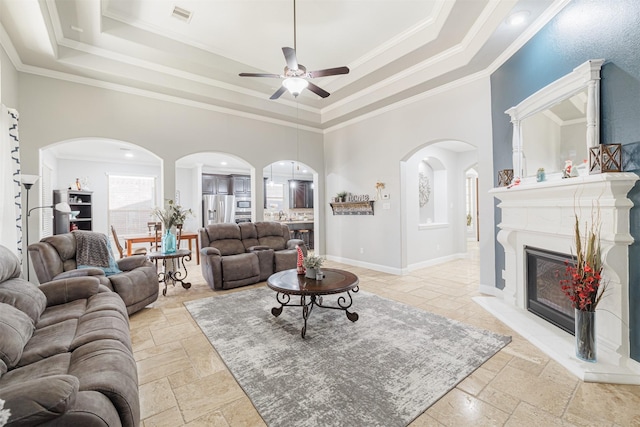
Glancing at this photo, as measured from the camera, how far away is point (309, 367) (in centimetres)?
225

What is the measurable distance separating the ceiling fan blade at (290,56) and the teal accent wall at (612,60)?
8.45 feet

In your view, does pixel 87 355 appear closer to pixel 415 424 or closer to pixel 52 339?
pixel 52 339

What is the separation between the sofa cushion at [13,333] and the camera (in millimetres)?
1414

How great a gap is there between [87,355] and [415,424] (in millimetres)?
1881

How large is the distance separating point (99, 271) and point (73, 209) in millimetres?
5415

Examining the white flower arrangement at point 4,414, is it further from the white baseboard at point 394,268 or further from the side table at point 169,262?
the white baseboard at point 394,268

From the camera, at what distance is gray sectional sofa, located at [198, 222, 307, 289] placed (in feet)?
14.5

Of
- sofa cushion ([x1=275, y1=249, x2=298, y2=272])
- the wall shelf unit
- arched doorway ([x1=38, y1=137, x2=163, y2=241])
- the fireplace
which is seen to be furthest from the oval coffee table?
arched doorway ([x1=38, y1=137, x2=163, y2=241])

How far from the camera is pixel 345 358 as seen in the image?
2.37 meters

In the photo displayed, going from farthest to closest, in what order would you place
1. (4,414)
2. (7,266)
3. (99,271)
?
A: (99,271)
(7,266)
(4,414)

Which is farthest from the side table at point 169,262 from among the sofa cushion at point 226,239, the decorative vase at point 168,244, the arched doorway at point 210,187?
the arched doorway at point 210,187

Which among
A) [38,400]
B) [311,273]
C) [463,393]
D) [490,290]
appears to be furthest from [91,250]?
[490,290]

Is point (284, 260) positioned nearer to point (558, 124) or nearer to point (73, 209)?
point (558, 124)

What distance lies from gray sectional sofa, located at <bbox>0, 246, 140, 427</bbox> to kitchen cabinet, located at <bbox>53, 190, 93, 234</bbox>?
488cm
